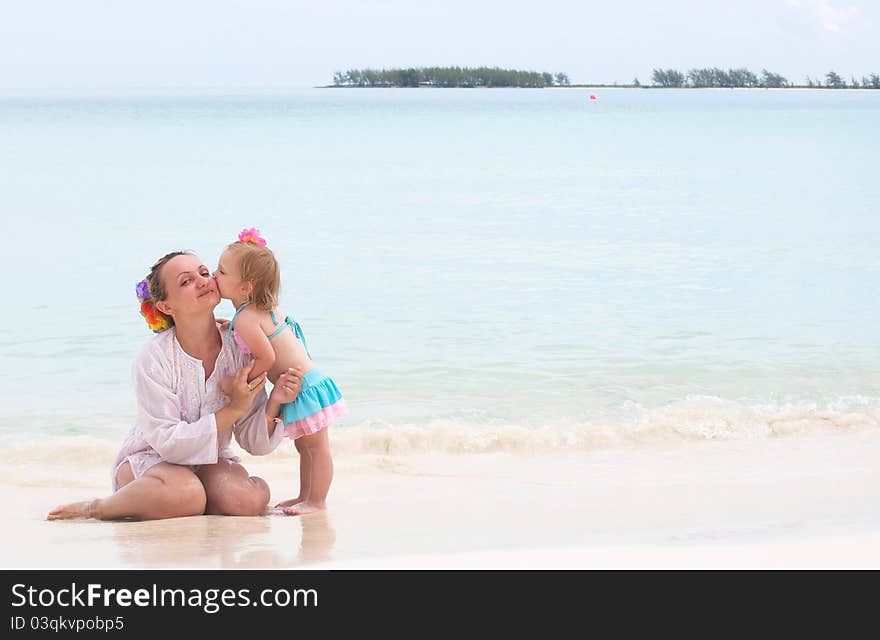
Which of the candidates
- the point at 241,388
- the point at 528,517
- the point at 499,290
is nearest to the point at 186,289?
the point at 241,388

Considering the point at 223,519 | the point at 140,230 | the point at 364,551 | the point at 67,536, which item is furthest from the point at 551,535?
the point at 140,230

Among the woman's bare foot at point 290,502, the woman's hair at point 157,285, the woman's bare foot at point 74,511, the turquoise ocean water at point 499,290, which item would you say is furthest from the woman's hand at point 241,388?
the turquoise ocean water at point 499,290

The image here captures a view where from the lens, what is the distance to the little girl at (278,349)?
382 cm

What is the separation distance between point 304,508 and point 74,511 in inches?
31.6

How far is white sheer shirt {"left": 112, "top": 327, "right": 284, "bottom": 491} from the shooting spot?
375 centimetres

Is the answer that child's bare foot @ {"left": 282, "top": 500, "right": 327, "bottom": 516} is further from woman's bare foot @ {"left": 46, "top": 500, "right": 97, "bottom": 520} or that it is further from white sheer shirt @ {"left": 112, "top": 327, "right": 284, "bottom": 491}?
woman's bare foot @ {"left": 46, "top": 500, "right": 97, "bottom": 520}

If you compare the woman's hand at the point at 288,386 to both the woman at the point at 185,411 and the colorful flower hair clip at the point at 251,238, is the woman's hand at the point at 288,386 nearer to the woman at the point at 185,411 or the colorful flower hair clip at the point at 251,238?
the woman at the point at 185,411

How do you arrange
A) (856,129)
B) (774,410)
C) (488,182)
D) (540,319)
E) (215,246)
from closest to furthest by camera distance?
(774,410), (540,319), (215,246), (488,182), (856,129)

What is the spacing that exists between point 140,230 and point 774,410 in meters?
12.0

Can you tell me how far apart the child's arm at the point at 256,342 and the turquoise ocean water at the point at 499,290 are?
1.84m

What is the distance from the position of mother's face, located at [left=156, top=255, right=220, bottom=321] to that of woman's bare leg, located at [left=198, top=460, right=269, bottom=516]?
0.57 metres

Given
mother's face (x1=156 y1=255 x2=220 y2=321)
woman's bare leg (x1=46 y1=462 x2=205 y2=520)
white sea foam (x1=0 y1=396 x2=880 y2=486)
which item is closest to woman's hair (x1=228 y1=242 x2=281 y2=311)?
mother's face (x1=156 y1=255 x2=220 y2=321)

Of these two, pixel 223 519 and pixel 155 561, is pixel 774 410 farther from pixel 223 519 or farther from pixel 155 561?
pixel 155 561
